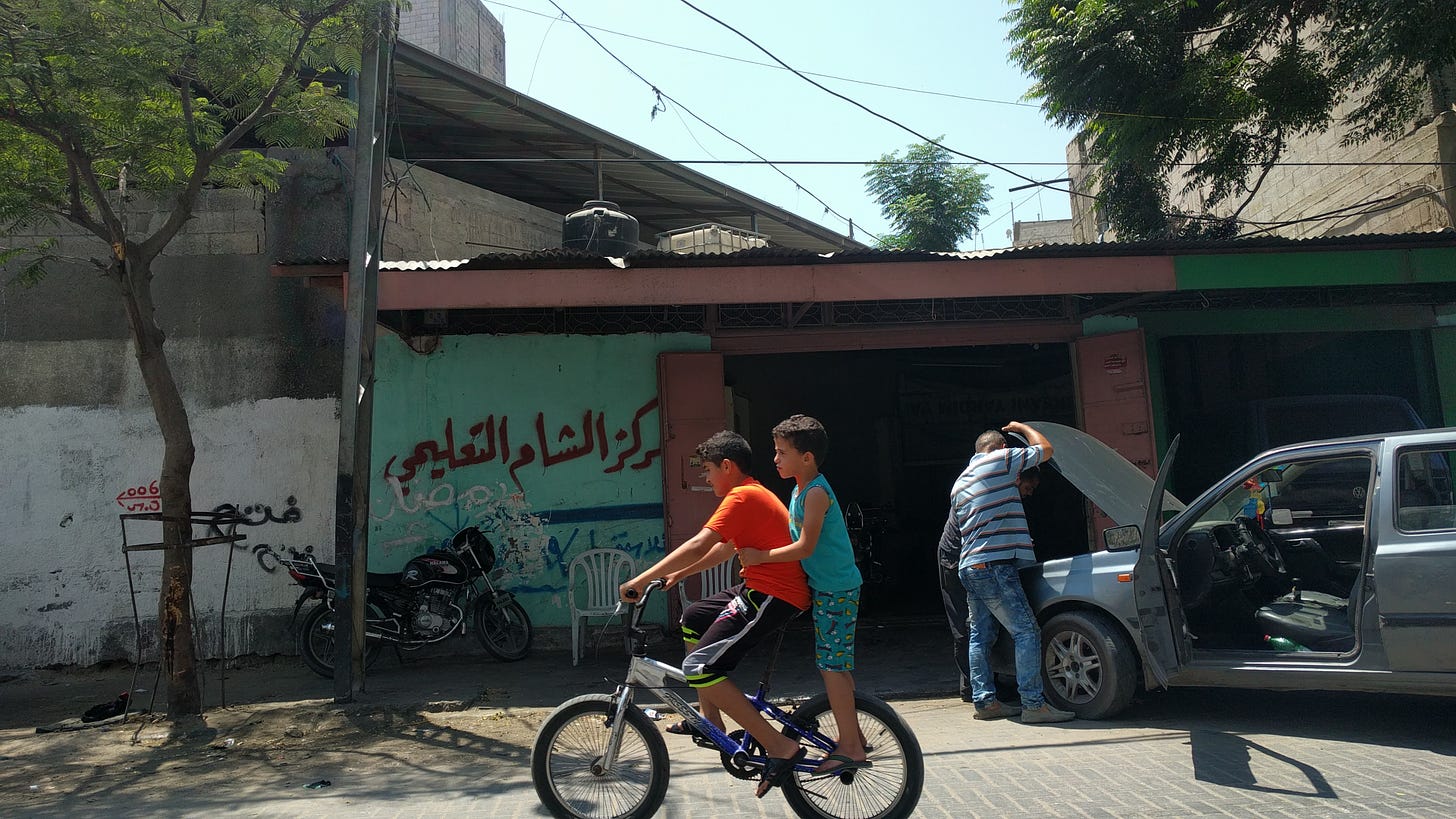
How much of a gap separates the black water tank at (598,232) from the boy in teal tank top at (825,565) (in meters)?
6.92

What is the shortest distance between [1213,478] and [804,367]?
605 centimetres

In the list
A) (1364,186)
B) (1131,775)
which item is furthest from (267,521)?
(1364,186)

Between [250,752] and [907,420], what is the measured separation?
10.4 metres

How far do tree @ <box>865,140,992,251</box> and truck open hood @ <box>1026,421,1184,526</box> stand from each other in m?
15.4

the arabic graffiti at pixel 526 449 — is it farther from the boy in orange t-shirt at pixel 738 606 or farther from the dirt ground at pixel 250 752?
the boy in orange t-shirt at pixel 738 606

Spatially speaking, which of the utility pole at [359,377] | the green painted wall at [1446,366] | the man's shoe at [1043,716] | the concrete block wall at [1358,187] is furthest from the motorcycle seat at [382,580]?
the green painted wall at [1446,366]

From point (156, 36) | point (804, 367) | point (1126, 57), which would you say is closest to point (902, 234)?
point (804, 367)

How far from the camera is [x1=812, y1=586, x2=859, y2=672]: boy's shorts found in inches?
150

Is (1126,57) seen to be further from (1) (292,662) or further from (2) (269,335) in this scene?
(1) (292,662)

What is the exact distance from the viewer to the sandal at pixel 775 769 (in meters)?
3.71

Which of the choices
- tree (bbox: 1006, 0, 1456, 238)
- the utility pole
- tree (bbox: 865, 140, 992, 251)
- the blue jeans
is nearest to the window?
the blue jeans

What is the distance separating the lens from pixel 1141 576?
541 cm

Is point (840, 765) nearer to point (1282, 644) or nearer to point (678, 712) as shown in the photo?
point (678, 712)

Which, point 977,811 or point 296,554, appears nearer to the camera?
point 977,811
